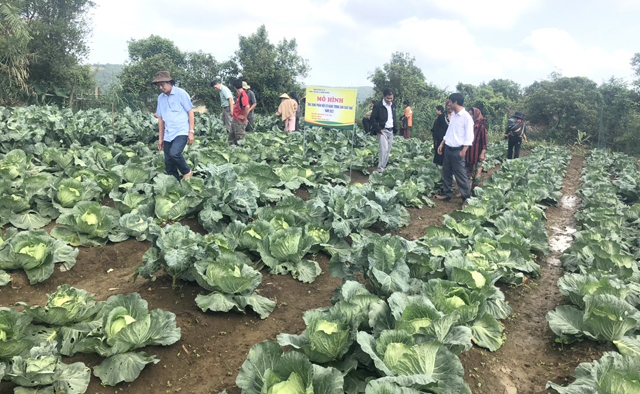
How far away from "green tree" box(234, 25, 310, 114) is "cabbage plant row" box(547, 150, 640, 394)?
25.2m

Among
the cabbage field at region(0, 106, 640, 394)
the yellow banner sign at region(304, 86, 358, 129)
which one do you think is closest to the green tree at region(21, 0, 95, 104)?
the yellow banner sign at region(304, 86, 358, 129)

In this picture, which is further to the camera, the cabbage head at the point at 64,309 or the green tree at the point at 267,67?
the green tree at the point at 267,67

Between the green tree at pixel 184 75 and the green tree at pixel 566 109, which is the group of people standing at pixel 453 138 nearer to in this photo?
the green tree at pixel 566 109

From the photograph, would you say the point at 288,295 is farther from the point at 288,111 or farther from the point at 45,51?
the point at 45,51

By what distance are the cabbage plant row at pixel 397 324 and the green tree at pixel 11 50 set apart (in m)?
20.9

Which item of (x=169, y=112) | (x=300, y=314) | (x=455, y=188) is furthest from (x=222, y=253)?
(x=455, y=188)

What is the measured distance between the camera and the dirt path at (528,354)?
3123 millimetres

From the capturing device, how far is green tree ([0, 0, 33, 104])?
18.8 m

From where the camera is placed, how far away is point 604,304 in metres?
3.42

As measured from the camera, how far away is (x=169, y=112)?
6.41 m

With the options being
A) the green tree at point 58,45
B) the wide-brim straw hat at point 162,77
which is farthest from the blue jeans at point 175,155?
the green tree at point 58,45

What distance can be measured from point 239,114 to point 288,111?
13.1 feet

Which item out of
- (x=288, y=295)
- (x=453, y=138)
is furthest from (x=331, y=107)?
(x=288, y=295)

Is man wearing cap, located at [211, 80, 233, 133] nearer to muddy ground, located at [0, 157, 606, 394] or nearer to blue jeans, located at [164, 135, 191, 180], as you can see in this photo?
blue jeans, located at [164, 135, 191, 180]
